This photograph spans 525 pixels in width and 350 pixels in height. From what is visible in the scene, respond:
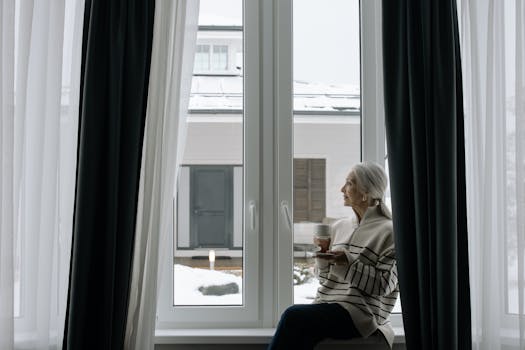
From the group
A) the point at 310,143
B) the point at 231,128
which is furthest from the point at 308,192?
the point at 231,128

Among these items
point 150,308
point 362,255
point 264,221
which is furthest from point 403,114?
point 150,308

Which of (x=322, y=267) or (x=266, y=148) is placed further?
(x=266, y=148)

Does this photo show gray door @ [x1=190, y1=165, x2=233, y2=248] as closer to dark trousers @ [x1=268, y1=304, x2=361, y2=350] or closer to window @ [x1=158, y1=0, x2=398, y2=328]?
window @ [x1=158, y1=0, x2=398, y2=328]

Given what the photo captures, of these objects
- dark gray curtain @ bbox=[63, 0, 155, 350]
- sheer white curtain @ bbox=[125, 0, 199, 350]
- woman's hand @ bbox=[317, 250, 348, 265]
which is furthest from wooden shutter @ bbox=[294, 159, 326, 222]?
dark gray curtain @ bbox=[63, 0, 155, 350]

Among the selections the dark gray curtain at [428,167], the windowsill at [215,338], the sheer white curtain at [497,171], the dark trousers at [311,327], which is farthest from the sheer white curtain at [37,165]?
the sheer white curtain at [497,171]

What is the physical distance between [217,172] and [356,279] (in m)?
0.79

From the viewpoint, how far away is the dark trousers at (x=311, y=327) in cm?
225

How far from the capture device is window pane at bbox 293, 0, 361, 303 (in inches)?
106

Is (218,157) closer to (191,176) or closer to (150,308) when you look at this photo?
(191,176)

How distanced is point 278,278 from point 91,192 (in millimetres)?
906

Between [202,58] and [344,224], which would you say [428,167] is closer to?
[344,224]

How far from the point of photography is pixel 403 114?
7.77 ft

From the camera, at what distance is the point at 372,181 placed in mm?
2424

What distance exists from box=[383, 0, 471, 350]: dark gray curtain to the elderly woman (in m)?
0.08
